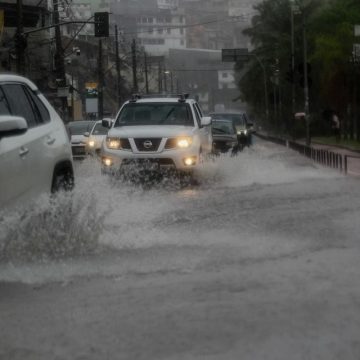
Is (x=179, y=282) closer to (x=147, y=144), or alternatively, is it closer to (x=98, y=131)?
(x=147, y=144)

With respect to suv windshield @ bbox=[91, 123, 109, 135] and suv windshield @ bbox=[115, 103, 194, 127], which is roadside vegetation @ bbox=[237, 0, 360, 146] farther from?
suv windshield @ bbox=[115, 103, 194, 127]

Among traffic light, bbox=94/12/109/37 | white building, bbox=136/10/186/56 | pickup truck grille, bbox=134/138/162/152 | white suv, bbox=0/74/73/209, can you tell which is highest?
white building, bbox=136/10/186/56

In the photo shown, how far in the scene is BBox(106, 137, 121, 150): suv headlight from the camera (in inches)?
735

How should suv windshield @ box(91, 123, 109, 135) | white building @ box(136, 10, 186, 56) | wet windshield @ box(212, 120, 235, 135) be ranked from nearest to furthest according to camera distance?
suv windshield @ box(91, 123, 109, 135) < wet windshield @ box(212, 120, 235, 135) < white building @ box(136, 10, 186, 56)

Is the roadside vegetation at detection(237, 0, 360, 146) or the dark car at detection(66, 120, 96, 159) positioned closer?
the dark car at detection(66, 120, 96, 159)

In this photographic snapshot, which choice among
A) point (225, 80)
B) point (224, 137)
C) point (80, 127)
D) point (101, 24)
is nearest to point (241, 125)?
point (80, 127)

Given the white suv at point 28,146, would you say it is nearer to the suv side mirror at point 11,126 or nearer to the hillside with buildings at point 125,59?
the suv side mirror at point 11,126

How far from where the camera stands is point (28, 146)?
8.20m

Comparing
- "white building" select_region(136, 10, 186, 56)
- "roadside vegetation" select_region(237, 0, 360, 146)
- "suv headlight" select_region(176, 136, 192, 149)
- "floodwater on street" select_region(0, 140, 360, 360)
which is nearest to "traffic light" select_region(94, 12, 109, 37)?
"roadside vegetation" select_region(237, 0, 360, 146)

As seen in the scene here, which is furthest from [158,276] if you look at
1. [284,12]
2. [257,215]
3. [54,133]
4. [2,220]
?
[284,12]

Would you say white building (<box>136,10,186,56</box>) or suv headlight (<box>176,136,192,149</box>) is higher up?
white building (<box>136,10,186,56</box>)

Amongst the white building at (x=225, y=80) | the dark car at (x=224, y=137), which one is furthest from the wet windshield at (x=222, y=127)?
the white building at (x=225, y=80)

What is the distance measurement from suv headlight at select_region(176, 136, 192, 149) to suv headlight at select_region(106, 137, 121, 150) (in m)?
1.11

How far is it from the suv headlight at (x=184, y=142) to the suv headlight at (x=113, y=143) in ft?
3.64
